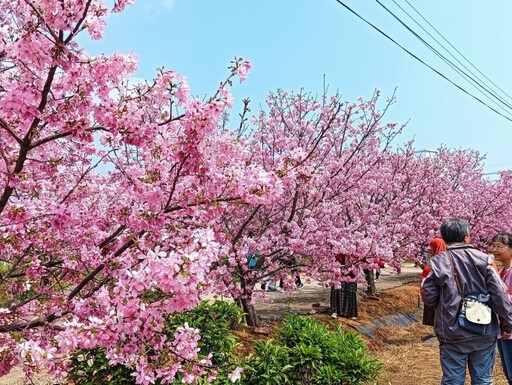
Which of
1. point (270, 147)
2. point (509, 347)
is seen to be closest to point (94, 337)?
point (509, 347)

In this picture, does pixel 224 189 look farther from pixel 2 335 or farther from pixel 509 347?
pixel 509 347

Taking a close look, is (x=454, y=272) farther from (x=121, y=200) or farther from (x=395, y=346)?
(x=395, y=346)

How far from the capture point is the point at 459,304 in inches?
144

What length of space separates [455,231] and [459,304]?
1.99 feet

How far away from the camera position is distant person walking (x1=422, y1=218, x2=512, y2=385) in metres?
3.65

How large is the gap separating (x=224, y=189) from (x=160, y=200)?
0.41 m

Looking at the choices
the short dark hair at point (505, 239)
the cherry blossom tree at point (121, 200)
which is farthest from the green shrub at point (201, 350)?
the short dark hair at point (505, 239)

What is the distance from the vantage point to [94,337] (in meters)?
2.20

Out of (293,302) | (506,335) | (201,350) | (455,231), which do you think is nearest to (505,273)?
(506,335)

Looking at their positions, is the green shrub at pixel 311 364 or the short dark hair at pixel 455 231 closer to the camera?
the green shrub at pixel 311 364

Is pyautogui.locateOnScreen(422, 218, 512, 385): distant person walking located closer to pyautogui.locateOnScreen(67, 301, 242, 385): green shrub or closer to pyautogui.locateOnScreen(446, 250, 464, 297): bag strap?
pyautogui.locateOnScreen(446, 250, 464, 297): bag strap

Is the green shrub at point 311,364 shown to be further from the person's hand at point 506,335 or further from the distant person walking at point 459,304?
the person's hand at point 506,335

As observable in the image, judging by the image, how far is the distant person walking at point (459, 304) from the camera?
365 centimetres

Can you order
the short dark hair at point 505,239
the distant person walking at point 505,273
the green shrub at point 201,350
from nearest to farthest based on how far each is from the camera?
the green shrub at point 201,350, the distant person walking at point 505,273, the short dark hair at point 505,239
